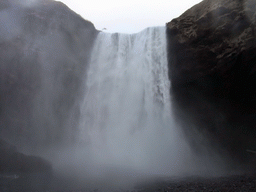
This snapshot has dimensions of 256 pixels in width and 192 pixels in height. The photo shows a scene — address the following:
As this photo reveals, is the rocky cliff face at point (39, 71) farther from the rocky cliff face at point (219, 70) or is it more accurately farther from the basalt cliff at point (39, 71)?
the rocky cliff face at point (219, 70)

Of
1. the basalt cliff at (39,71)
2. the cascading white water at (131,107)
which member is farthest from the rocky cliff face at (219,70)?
the basalt cliff at (39,71)

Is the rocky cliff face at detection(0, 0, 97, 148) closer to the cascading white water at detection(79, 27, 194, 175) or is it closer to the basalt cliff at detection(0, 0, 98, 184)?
the basalt cliff at detection(0, 0, 98, 184)

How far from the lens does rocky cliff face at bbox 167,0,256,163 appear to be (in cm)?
1294

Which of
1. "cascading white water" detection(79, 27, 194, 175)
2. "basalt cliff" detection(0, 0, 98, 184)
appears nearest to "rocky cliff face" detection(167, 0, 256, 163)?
"cascading white water" detection(79, 27, 194, 175)

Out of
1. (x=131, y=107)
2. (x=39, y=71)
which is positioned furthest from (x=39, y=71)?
(x=131, y=107)

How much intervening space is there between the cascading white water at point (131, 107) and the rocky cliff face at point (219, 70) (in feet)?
4.39

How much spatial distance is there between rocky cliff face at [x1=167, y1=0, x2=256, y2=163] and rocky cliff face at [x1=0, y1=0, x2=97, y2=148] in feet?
26.1

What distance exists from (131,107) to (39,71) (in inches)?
280

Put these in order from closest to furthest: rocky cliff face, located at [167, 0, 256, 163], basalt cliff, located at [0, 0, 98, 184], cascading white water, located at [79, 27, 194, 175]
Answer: rocky cliff face, located at [167, 0, 256, 163], basalt cliff, located at [0, 0, 98, 184], cascading white water, located at [79, 27, 194, 175]

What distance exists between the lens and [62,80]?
16375mm

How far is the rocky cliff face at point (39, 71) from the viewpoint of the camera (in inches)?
566

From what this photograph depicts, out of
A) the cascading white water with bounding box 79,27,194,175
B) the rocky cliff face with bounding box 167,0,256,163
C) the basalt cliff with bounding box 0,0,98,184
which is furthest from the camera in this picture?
the cascading white water with bounding box 79,27,194,175

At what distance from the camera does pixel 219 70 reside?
45.2ft

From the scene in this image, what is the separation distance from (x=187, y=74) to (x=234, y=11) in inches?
185
